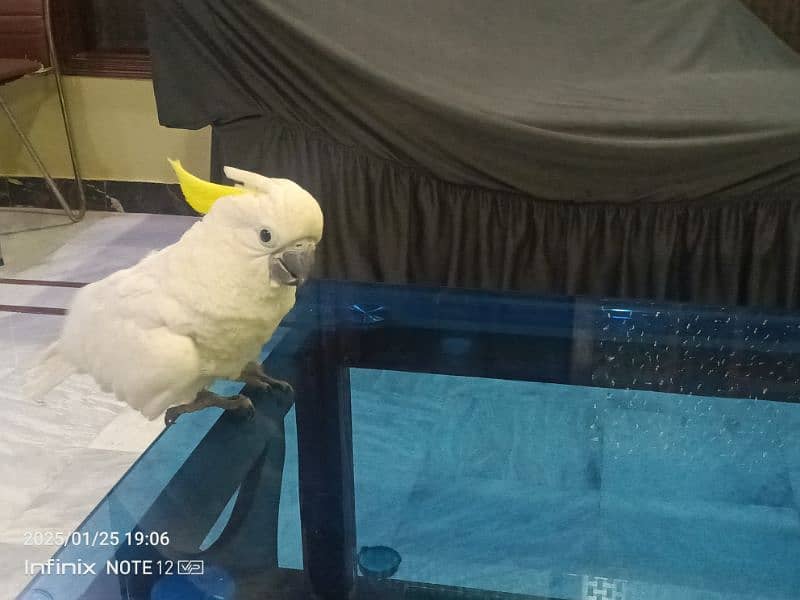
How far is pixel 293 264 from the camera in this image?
0.79 meters

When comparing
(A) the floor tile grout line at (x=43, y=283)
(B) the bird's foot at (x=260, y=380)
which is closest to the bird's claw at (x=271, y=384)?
(B) the bird's foot at (x=260, y=380)

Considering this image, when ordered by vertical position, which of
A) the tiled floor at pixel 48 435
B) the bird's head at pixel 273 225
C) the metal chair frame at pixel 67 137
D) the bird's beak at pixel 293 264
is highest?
the bird's head at pixel 273 225

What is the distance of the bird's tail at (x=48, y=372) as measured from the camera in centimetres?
95

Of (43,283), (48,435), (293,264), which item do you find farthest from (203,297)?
(43,283)

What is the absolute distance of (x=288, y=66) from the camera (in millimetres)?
1444

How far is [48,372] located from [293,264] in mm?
406

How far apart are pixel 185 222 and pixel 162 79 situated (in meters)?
0.93

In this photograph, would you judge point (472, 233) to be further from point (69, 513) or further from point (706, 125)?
point (69, 513)

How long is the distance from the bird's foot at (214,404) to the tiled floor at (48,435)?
0.57 ft

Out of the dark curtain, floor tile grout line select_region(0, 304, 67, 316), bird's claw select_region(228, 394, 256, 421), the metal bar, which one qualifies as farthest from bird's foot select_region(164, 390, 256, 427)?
the metal bar

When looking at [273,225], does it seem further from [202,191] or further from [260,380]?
[260,380]

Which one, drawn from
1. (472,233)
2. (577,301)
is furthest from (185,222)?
(577,301)

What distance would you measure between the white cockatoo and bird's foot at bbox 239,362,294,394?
9cm

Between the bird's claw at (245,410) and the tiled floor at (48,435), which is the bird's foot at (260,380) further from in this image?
the tiled floor at (48,435)
